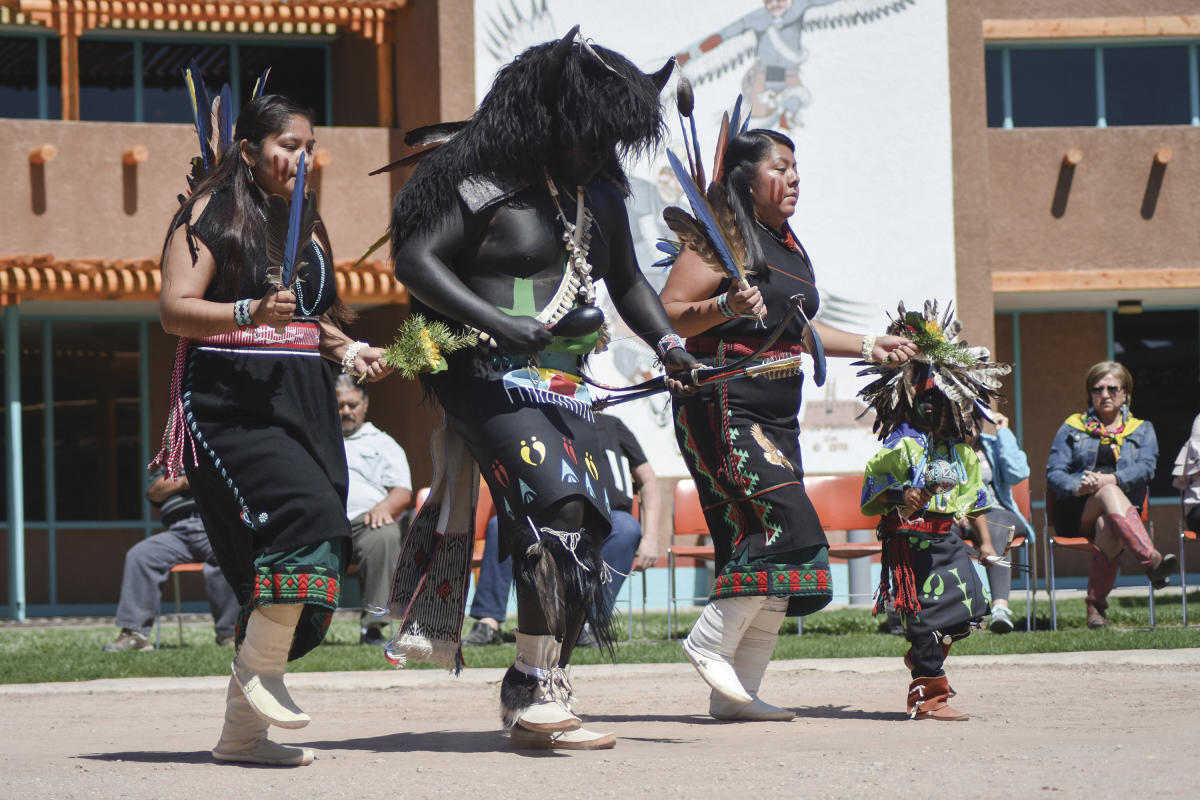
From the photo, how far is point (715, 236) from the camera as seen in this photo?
540 cm

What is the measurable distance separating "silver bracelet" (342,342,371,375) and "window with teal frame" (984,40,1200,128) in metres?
12.5

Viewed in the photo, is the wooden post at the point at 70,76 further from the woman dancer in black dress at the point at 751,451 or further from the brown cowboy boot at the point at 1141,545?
the woman dancer in black dress at the point at 751,451

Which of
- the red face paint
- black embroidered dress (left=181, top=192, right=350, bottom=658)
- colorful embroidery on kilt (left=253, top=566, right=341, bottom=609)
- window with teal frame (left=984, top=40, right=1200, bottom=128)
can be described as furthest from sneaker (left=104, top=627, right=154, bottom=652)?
window with teal frame (left=984, top=40, right=1200, bottom=128)

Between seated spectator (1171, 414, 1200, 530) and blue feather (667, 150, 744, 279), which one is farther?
seated spectator (1171, 414, 1200, 530)

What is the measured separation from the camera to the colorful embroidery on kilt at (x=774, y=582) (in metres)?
5.53

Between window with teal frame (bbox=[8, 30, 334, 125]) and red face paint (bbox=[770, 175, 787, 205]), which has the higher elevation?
window with teal frame (bbox=[8, 30, 334, 125])

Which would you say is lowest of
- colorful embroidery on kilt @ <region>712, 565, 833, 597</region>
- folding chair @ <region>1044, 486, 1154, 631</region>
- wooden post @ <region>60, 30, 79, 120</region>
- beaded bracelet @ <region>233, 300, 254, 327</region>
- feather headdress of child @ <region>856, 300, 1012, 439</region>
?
folding chair @ <region>1044, 486, 1154, 631</region>

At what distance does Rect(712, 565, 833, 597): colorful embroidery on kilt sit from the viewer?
553 centimetres

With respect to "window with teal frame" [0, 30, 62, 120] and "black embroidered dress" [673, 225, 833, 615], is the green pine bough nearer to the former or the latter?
"black embroidered dress" [673, 225, 833, 615]

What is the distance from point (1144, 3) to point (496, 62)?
6648 mm

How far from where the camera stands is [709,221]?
5422 millimetres

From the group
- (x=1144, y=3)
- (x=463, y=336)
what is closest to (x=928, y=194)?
(x=1144, y=3)

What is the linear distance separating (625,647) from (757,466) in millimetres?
3778

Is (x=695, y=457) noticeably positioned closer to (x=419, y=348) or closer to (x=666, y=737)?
(x=666, y=737)
